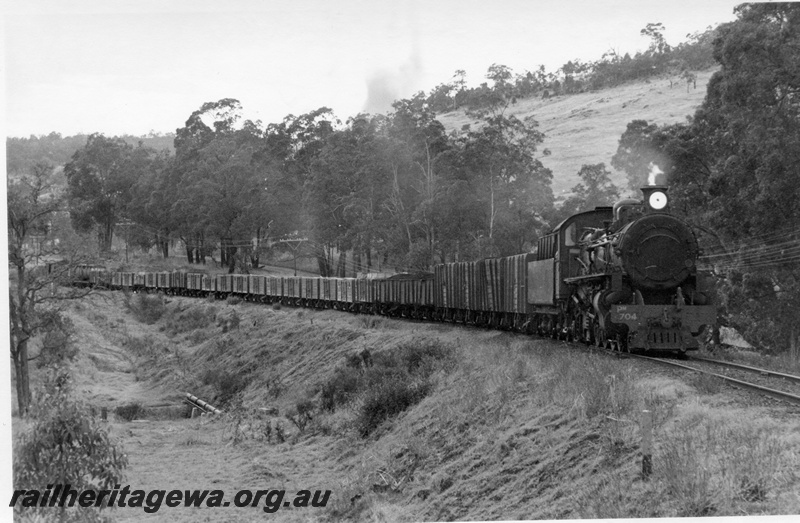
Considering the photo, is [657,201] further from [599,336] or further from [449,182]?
[449,182]

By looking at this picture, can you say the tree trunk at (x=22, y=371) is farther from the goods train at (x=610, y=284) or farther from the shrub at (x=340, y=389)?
the goods train at (x=610, y=284)

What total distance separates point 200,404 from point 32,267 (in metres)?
8.86

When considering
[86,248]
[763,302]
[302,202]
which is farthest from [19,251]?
[302,202]

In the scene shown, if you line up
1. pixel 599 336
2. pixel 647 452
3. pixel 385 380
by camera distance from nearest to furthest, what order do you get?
pixel 647 452 < pixel 599 336 < pixel 385 380

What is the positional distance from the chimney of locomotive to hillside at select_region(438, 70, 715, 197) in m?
80.1

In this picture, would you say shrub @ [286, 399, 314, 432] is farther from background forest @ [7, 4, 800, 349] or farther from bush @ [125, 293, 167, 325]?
bush @ [125, 293, 167, 325]

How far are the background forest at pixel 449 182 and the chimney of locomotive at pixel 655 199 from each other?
26.7 ft

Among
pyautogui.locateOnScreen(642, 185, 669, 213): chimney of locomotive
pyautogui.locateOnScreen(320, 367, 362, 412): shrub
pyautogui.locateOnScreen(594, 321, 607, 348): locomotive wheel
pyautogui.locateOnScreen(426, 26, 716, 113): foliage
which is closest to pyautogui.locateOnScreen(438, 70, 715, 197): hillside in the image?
pyautogui.locateOnScreen(426, 26, 716, 113): foliage

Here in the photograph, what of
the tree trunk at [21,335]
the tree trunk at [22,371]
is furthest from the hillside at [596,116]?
the tree trunk at [22,371]

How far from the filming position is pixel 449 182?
192 ft

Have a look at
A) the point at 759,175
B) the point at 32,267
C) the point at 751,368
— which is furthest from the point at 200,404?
the point at 751,368

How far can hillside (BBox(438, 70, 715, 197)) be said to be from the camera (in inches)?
4323

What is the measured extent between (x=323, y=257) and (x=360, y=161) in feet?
38.2

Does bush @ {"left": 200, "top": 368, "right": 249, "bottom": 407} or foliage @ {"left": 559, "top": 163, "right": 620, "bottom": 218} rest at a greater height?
foliage @ {"left": 559, "top": 163, "right": 620, "bottom": 218}
